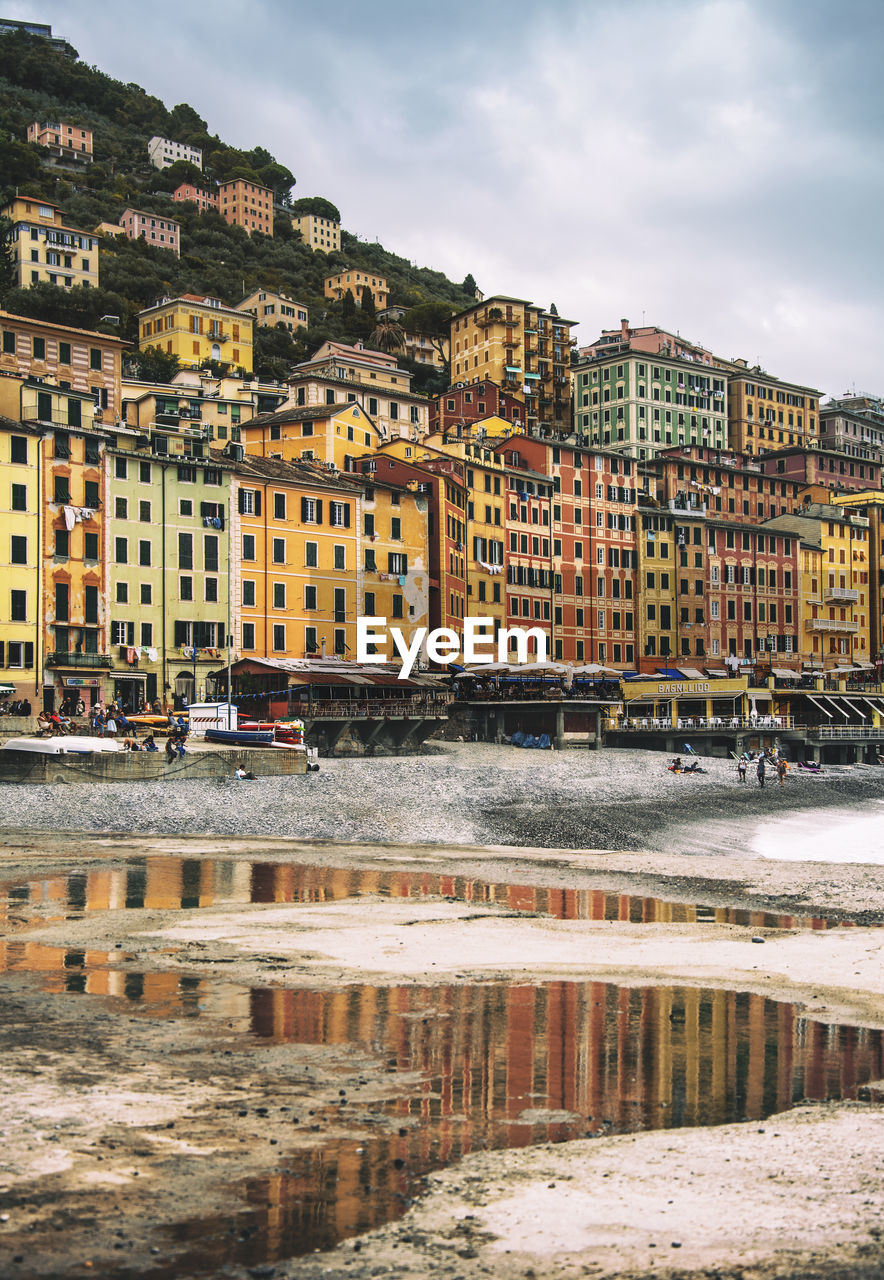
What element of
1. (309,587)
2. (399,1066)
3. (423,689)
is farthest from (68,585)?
(399,1066)

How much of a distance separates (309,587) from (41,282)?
8509 centimetres

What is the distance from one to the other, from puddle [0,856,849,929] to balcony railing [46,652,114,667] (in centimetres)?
2671

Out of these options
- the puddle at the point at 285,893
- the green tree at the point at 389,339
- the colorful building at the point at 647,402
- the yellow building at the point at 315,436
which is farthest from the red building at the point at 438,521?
the green tree at the point at 389,339

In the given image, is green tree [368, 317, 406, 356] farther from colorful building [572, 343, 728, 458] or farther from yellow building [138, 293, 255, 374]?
yellow building [138, 293, 255, 374]

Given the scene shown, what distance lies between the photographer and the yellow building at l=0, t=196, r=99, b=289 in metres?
137

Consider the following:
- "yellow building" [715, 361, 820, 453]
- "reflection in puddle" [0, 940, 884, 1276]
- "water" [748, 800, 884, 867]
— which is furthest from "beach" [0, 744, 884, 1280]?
"yellow building" [715, 361, 820, 453]

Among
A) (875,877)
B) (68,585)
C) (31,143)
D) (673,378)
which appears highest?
(31,143)

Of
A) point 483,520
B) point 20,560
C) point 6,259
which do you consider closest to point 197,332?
point 6,259

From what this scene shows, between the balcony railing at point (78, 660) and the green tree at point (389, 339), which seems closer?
the balcony railing at point (78, 660)

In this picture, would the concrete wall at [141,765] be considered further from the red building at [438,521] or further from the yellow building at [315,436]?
the yellow building at [315,436]

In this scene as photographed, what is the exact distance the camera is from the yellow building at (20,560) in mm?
56906

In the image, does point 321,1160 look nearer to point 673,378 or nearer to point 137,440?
point 137,440

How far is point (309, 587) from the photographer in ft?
230

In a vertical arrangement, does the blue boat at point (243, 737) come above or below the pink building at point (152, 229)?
below
